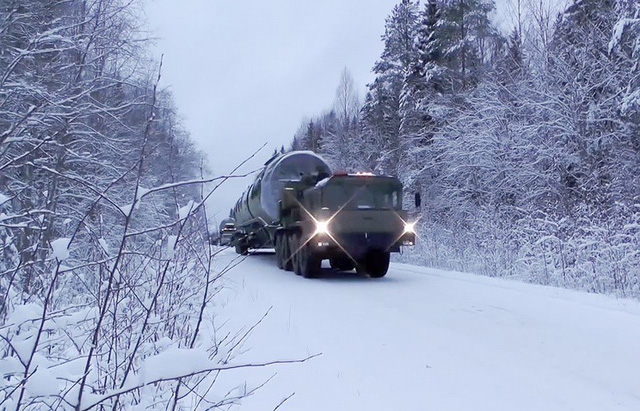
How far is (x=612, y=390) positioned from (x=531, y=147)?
1601 centimetres

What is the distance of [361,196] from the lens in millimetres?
13070

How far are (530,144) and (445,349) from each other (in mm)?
15267

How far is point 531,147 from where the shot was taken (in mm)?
19156

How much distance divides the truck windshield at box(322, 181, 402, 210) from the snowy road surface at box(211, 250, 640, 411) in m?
3.08

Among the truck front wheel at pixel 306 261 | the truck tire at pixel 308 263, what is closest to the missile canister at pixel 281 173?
the truck front wheel at pixel 306 261

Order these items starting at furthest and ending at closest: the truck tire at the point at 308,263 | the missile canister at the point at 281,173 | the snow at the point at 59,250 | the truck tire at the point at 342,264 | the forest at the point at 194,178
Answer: the missile canister at the point at 281,173
the truck tire at the point at 342,264
the truck tire at the point at 308,263
the forest at the point at 194,178
the snow at the point at 59,250

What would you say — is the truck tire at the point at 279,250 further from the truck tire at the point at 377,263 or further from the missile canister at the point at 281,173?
the truck tire at the point at 377,263

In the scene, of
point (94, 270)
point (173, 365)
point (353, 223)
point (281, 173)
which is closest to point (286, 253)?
point (281, 173)

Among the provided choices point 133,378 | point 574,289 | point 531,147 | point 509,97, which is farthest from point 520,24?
point 133,378

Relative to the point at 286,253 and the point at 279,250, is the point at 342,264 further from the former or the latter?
the point at 279,250

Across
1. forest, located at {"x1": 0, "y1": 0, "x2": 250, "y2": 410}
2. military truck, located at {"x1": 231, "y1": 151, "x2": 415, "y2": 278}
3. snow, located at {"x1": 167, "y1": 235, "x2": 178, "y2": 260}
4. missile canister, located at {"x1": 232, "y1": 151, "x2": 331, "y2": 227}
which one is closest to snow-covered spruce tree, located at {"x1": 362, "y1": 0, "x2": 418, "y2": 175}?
missile canister, located at {"x1": 232, "y1": 151, "x2": 331, "y2": 227}

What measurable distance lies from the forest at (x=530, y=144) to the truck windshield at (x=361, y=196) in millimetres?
2980

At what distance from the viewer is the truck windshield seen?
12.8 m

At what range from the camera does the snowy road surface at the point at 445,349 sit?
4125 millimetres
